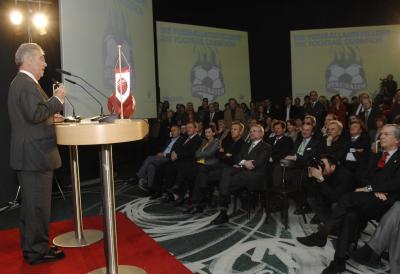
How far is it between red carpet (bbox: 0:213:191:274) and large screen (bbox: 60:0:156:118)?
2.62 meters

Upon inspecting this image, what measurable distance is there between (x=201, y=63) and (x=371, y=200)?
785 centimetres

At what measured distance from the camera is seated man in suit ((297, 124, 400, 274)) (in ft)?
9.49

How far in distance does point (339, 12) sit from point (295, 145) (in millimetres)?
8042

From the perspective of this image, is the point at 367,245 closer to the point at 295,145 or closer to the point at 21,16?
the point at 295,145

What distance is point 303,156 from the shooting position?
4.62 meters

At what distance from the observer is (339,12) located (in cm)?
1145

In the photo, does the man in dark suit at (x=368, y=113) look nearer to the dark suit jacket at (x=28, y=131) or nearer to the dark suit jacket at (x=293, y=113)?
the dark suit jacket at (x=293, y=113)

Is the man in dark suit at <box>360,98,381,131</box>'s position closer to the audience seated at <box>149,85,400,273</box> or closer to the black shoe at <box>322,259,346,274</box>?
the audience seated at <box>149,85,400,273</box>

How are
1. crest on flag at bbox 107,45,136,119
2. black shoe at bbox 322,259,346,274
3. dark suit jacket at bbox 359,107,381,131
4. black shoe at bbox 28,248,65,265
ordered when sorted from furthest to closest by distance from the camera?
dark suit jacket at bbox 359,107,381,131, black shoe at bbox 322,259,346,274, black shoe at bbox 28,248,65,265, crest on flag at bbox 107,45,136,119

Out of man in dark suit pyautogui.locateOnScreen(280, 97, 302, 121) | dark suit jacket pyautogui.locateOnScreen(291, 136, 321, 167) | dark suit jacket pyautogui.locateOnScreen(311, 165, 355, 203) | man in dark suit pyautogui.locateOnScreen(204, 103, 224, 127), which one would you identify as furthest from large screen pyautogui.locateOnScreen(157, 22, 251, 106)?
dark suit jacket pyautogui.locateOnScreen(311, 165, 355, 203)

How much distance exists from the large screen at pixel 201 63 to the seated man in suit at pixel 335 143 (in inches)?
225

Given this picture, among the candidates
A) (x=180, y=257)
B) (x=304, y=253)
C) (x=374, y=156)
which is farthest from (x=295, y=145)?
(x=180, y=257)

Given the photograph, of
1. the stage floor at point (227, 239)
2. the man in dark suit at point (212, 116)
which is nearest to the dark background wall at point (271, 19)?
the man in dark suit at point (212, 116)

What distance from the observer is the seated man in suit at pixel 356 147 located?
4.25m
